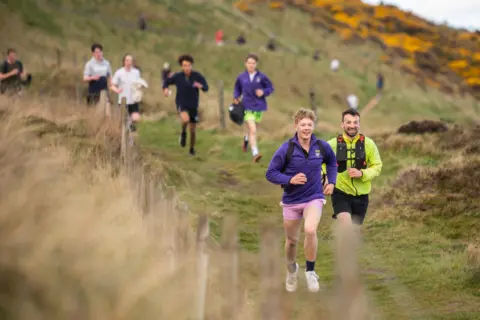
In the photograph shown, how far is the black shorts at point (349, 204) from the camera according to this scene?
8.20 meters

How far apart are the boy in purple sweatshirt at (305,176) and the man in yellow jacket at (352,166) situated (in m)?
0.62

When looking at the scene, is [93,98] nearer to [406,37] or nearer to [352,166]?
[352,166]

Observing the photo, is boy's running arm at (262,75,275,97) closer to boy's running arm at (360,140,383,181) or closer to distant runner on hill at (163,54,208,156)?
distant runner on hill at (163,54,208,156)

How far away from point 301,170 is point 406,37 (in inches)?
2849

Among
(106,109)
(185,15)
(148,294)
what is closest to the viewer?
(148,294)

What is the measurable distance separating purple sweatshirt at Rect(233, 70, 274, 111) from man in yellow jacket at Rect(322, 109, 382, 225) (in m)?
6.40

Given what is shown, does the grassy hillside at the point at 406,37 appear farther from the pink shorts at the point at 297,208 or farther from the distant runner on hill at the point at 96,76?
the pink shorts at the point at 297,208

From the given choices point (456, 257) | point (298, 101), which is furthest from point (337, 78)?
point (456, 257)

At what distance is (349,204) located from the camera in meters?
8.23

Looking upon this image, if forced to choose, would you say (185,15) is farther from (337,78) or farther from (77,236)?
(77,236)

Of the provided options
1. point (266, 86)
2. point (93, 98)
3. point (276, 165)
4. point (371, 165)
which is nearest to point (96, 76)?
point (93, 98)

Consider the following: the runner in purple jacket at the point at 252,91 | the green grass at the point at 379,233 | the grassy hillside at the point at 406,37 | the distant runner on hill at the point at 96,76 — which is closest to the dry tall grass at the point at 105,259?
the green grass at the point at 379,233

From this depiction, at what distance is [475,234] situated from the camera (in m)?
9.58

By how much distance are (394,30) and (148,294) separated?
259ft
